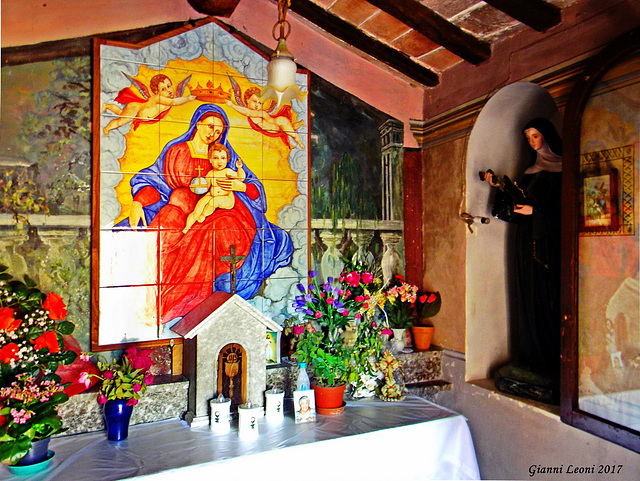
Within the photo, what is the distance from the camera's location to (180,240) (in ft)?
11.6

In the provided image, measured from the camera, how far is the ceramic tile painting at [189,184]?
131 inches

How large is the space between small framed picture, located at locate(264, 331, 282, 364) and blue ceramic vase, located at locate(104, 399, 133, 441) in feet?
3.45

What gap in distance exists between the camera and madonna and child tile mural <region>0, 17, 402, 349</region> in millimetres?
3158

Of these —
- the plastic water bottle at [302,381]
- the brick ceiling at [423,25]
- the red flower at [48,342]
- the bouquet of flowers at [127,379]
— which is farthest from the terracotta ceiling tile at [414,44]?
the red flower at [48,342]

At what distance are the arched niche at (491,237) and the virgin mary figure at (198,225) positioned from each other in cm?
156

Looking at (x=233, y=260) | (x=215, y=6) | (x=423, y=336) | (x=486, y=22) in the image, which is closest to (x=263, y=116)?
(x=215, y=6)

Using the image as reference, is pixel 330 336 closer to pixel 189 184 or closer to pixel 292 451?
pixel 292 451

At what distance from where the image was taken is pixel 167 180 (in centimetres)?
348

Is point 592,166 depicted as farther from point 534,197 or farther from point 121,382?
point 121,382

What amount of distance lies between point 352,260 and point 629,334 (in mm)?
2017

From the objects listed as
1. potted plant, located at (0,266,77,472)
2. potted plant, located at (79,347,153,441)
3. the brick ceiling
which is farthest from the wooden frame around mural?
potted plant, located at (0,266,77,472)

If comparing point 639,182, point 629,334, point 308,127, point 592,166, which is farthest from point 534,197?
point 308,127

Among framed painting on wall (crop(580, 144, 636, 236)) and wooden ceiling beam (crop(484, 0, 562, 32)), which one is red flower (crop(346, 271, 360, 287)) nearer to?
framed painting on wall (crop(580, 144, 636, 236))

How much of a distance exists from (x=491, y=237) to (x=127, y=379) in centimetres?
284
